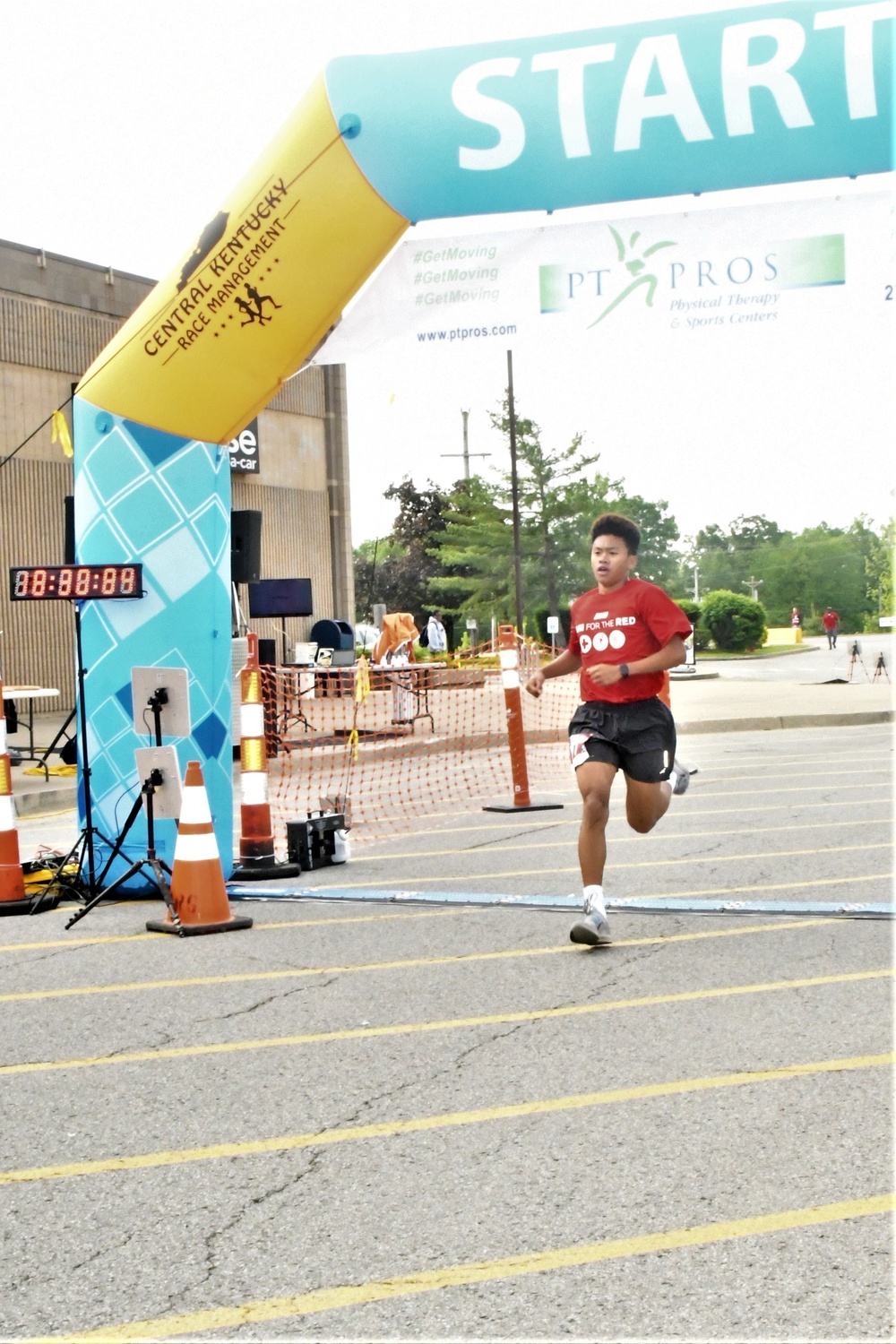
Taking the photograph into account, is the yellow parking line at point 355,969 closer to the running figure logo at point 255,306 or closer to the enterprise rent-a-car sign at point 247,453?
the running figure logo at point 255,306

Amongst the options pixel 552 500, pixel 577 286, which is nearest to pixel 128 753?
pixel 577 286

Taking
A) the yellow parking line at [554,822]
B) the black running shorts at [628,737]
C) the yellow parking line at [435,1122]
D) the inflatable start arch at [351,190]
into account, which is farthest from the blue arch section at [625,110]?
the yellow parking line at [554,822]

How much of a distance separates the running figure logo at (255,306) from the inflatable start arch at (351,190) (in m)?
0.01

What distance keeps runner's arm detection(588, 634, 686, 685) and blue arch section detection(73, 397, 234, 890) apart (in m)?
2.85

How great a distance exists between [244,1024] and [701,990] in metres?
1.82

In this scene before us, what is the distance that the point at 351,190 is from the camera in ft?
25.4

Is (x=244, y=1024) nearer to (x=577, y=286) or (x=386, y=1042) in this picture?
(x=386, y=1042)

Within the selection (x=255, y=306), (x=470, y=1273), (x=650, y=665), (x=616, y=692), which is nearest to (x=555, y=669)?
(x=616, y=692)

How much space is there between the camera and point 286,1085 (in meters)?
4.83

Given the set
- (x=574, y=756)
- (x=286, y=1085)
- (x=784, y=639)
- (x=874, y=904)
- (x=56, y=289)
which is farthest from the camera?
(x=784, y=639)

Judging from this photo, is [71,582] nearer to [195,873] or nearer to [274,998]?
[195,873]

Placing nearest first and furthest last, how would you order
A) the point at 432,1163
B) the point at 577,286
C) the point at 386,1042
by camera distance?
the point at 432,1163 < the point at 386,1042 < the point at 577,286

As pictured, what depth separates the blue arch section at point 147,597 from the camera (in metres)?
8.57

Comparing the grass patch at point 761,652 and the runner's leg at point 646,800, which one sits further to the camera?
the grass patch at point 761,652
